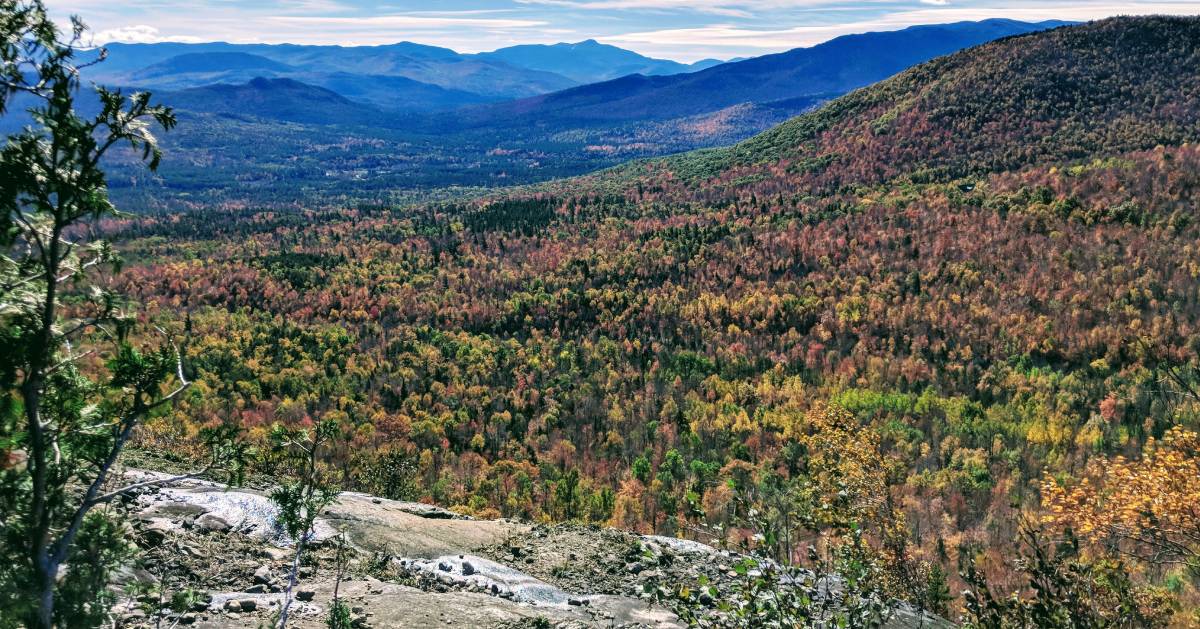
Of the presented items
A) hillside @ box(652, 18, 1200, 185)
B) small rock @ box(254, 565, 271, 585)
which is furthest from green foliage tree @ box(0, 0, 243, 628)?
hillside @ box(652, 18, 1200, 185)

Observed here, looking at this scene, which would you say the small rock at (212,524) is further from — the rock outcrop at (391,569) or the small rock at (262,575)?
the small rock at (262,575)

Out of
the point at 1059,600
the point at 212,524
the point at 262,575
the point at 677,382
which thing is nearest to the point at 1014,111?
the point at 677,382

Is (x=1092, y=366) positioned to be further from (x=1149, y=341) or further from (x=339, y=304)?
(x=339, y=304)

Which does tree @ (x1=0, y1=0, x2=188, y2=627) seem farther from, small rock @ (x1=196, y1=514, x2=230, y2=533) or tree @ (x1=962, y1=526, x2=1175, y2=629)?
tree @ (x1=962, y1=526, x2=1175, y2=629)

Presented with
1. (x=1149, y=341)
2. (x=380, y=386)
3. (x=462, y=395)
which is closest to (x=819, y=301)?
(x=1149, y=341)

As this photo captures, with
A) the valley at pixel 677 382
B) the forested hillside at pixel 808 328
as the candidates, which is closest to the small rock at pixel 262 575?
the valley at pixel 677 382
